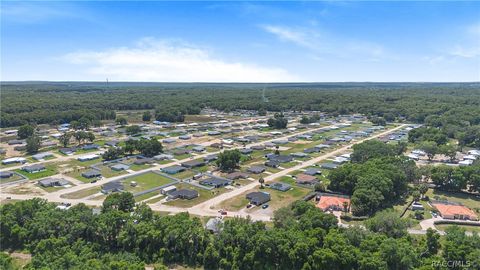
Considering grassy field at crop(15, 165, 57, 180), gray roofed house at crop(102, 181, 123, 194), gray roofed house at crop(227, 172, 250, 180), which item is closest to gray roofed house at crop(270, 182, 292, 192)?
gray roofed house at crop(227, 172, 250, 180)

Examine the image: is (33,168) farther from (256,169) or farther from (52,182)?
(256,169)

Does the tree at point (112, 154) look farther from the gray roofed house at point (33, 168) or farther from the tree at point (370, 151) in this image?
the tree at point (370, 151)

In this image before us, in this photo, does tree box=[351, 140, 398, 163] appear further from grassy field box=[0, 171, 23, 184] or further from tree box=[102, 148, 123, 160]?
grassy field box=[0, 171, 23, 184]

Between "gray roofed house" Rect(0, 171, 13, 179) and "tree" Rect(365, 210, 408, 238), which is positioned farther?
"gray roofed house" Rect(0, 171, 13, 179)

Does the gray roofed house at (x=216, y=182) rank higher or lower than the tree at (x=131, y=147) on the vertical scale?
lower

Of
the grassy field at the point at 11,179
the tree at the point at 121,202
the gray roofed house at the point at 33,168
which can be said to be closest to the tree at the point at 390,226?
the tree at the point at 121,202

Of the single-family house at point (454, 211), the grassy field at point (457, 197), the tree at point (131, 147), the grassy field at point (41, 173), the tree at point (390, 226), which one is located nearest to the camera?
the tree at point (390, 226)

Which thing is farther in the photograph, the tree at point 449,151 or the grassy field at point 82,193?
the tree at point 449,151
